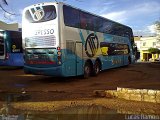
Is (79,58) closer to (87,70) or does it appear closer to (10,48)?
(87,70)

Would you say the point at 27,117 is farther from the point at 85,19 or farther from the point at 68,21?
the point at 85,19

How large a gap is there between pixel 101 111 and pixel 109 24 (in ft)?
44.0

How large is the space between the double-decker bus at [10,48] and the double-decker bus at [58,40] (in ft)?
26.0

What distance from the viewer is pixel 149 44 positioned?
77250 mm

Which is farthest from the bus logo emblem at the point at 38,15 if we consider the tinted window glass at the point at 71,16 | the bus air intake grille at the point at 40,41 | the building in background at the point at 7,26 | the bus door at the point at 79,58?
the building in background at the point at 7,26

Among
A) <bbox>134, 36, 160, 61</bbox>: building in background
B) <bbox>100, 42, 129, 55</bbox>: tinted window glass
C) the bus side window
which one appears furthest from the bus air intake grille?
<bbox>134, 36, 160, 61</bbox>: building in background

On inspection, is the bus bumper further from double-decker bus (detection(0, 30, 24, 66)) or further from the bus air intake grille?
double-decker bus (detection(0, 30, 24, 66))

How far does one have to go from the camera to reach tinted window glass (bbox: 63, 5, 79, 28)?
14344mm

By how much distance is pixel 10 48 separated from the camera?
901 inches

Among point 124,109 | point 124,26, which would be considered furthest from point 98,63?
point 124,109

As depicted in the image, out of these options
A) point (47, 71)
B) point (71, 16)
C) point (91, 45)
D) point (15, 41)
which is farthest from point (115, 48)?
point (47, 71)

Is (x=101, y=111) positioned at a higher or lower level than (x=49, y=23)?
lower

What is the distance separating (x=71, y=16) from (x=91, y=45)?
2.87 m

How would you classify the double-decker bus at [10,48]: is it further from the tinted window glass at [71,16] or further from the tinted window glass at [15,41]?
the tinted window glass at [71,16]
